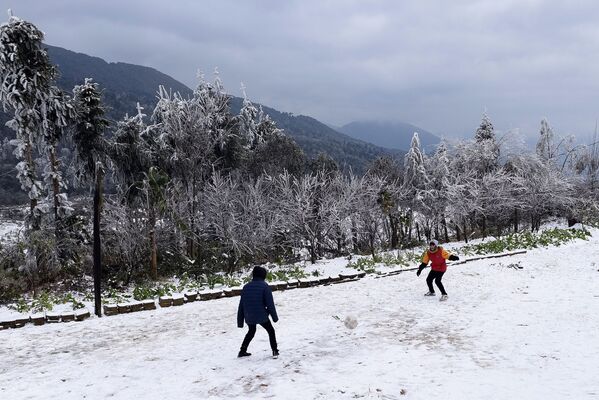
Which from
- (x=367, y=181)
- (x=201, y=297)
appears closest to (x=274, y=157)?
(x=367, y=181)

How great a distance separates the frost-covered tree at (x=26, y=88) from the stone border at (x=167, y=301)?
8167 mm

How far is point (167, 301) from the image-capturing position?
488 inches

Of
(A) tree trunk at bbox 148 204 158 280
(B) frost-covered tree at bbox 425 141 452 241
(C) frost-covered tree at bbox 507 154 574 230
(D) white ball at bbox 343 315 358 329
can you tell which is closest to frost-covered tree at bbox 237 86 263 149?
(B) frost-covered tree at bbox 425 141 452 241

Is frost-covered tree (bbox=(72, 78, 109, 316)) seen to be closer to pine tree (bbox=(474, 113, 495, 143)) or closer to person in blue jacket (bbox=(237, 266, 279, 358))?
person in blue jacket (bbox=(237, 266, 279, 358))

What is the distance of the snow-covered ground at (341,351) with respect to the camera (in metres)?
6.57

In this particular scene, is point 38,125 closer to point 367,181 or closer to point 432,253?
point 432,253

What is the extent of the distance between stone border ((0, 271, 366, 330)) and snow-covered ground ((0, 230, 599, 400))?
342mm

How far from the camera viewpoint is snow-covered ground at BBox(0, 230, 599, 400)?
657 centimetres

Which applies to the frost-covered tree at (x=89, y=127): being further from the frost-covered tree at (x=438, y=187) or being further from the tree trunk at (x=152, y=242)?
the frost-covered tree at (x=438, y=187)

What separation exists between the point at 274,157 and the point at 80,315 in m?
23.4

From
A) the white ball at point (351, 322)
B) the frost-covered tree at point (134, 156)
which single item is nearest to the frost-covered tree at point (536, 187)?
the frost-covered tree at point (134, 156)

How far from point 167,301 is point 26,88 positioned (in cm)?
1143

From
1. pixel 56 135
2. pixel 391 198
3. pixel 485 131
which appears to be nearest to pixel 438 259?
pixel 56 135

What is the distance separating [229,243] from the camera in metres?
20.1
